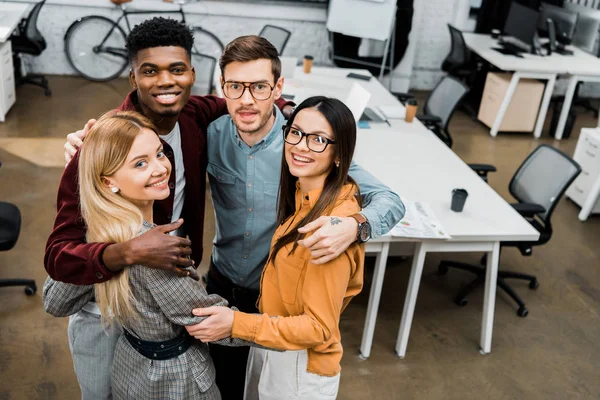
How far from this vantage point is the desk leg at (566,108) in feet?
21.5

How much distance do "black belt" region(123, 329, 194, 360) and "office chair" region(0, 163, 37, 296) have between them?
1800mm

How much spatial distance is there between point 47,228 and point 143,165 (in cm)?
Result: 286

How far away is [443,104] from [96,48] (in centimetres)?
390

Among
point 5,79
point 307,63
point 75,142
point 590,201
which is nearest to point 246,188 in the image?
point 75,142

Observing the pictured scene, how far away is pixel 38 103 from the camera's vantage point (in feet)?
20.6

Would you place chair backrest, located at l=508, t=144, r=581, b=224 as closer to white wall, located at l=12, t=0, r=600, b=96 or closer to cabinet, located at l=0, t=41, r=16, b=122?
white wall, located at l=12, t=0, r=600, b=96

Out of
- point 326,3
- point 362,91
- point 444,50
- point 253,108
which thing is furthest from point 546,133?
point 253,108

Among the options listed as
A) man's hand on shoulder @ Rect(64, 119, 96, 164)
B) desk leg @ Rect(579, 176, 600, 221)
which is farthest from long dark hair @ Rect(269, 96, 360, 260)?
desk leg @ Rect(579, 176, 600, 221)

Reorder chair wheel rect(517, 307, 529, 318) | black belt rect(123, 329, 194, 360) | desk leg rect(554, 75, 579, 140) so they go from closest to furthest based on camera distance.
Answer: black belt rect(123, 329, 194, 360) < chair wheel rect(517, 307, 529, 318) < desk leg rect(554, 75, 579, 140)

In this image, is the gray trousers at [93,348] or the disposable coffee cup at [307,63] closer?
the gray trousers at [93,348]

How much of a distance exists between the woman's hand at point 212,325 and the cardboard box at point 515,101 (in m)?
5.55

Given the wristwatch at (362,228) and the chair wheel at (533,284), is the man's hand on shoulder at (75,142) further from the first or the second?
the chair wheel at (533,284)

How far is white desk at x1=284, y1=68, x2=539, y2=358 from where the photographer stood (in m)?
3.28

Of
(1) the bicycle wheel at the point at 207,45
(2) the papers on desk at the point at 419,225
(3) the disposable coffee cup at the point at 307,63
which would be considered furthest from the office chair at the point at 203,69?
(2) the papers on desk at the point at 419,225
